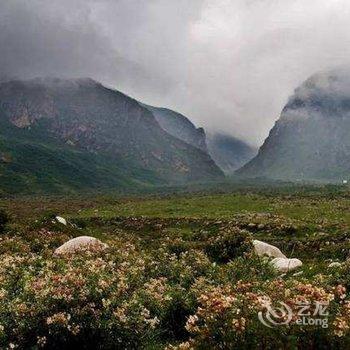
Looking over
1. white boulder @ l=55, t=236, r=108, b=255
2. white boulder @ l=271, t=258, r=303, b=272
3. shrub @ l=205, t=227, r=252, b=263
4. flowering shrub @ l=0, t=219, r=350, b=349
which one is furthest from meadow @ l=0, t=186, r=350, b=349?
shrub @ l=205, t=227, r=252, b=263

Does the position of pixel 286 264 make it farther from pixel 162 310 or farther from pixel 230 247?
pixel 162 310

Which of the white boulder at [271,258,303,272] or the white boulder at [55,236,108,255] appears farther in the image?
the white boulder at [55,236,108,255]

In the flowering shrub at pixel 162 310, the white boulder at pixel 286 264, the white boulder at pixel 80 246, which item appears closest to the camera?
the flowering shrub at pixel 162 310

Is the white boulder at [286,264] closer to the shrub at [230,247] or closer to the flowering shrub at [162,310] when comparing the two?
the shrub at [230,247]

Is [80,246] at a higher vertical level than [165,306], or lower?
lower

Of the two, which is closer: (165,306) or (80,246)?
(165,306)

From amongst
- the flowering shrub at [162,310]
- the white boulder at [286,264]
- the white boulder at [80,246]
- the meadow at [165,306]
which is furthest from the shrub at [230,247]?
the flowering shrub at [162,310]

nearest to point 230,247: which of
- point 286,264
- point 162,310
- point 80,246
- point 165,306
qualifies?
point 286,264

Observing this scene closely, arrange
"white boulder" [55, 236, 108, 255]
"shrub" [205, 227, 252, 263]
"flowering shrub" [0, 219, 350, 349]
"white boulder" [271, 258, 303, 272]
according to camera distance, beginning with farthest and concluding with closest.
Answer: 1. "shrub" [205, 227, 252, 263]
2. "white boulder" [55, 236, 108, 255]
3. "white boulder" [271, 258, 303, 272]
4. "flowering shrub" [0, 219, 350, 349]

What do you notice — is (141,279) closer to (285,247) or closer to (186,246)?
(186,246)

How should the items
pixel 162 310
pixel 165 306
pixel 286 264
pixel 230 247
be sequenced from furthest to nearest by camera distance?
1. pixel 230 247
2. pixel 286 264
3. pixel 165 306
4. pixel 162 310

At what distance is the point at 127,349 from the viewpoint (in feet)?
42.6

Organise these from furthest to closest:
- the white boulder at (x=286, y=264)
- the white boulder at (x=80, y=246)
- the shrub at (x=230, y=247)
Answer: the shrub at (x=230, y=247), the white boulder at (x=80, y=246), the white boulder at (x=286, y=264)

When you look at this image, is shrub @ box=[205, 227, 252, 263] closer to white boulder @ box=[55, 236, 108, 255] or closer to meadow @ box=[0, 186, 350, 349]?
meadow @ box=[0, 186, 350, 349]
